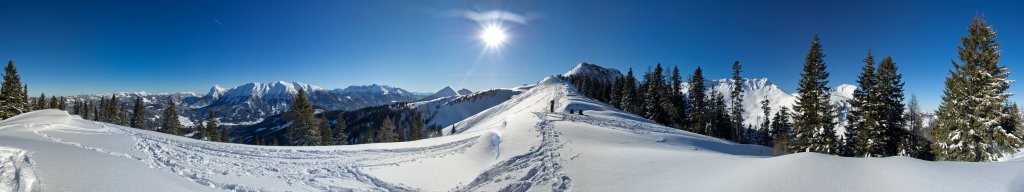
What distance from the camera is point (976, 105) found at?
71.8 ft

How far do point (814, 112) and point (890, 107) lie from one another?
474 centimetres

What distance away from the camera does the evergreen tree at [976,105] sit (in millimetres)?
21250

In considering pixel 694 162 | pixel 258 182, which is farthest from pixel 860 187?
pixel 258 182

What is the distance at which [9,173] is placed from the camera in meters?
5.69

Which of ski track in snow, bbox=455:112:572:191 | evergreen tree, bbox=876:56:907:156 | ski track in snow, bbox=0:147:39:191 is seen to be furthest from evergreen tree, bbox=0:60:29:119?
evergreen tree, bbox=876:56:907:156

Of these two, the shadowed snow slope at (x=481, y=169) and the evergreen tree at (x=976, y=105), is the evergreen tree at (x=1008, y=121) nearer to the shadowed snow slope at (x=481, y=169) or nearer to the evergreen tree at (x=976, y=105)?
the evergreen tree at (x=976, y=105)

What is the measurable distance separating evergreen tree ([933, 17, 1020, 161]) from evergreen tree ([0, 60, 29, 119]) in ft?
267

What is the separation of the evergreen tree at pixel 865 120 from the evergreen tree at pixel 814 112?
3.77 ft

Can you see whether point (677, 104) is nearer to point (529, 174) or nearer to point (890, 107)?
point (890, 107)

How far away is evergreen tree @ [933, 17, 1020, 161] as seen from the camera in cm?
2125

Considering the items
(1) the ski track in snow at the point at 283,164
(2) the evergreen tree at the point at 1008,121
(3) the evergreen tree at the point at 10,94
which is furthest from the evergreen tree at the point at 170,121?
(2) the evergreen tree at the point at 1008,121

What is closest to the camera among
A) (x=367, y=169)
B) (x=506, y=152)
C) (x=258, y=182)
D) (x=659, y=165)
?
(x=258, y=182)

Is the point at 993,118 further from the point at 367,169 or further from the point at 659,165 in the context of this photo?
the point at 367,169

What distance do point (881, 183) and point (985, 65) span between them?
83.3ft
